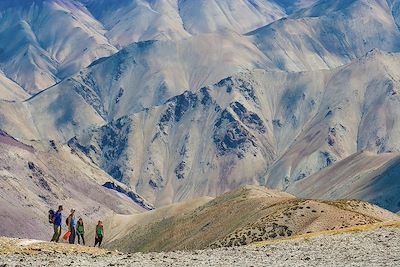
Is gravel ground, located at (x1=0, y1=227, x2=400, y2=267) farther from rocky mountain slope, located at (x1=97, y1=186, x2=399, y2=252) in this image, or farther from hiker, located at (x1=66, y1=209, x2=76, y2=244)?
rocky mountain slope, located at (x1=97, y1=186, x2=399, y2=252)

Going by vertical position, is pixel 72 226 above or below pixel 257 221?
above

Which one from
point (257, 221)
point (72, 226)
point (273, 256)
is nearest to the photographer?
point (273, 256)

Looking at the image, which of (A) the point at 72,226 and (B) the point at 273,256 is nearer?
(B) the point at 273,256

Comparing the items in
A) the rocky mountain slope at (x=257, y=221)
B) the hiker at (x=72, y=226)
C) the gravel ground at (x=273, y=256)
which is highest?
the gravel ground at (x=273, y=256)

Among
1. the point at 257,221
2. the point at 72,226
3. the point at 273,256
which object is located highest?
the point at 273,256

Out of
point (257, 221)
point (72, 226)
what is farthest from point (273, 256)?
point (257, 221)

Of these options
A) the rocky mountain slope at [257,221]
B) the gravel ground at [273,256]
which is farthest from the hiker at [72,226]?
the rocky mountain slope at [257,221]

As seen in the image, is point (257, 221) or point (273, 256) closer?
point (273, 256)

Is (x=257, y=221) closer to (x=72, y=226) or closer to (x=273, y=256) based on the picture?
(x=72, y=226)

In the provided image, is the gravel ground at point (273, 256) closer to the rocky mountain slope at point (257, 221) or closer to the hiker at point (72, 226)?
the hiker at point (72, 226)

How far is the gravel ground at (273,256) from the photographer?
1432 inches

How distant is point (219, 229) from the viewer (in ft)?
470

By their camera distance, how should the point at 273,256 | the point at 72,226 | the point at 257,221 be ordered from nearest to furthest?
the point at 273,256
the point at 72,226
the point at 257,221

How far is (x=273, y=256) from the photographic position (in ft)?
129
